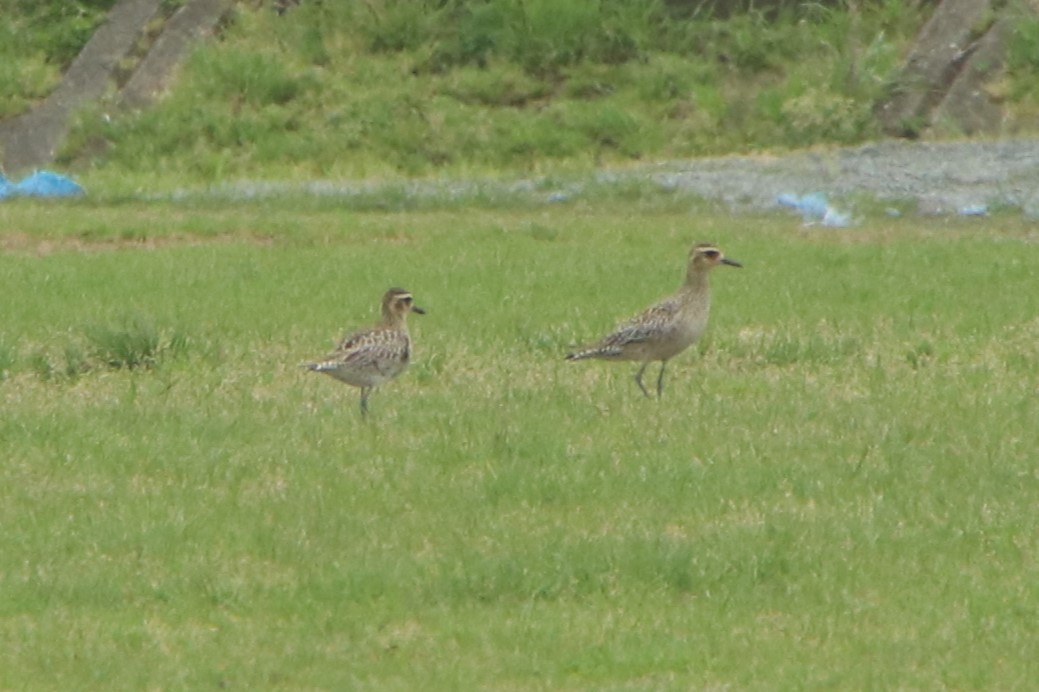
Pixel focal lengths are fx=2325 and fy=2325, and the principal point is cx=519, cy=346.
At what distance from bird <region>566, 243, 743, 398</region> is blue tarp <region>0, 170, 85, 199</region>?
47.1 ft

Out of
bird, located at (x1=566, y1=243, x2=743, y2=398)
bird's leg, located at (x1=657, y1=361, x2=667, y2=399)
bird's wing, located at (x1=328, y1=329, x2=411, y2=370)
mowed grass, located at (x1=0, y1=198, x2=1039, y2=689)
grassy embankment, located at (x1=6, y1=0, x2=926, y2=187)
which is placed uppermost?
grassy embankment, located at (x1=6, y1=0, x2=926, y2=187)

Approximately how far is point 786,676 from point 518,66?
953 inches

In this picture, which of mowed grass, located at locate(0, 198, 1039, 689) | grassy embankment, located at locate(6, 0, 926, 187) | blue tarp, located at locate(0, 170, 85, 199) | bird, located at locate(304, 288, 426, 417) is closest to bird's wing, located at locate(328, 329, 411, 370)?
bird, located at locate(304, 288, 426, 417)

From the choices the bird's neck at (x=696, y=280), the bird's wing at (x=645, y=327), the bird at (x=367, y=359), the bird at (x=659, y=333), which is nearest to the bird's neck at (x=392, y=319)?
the bird at (x=367, y=359)

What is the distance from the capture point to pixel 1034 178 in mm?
26469

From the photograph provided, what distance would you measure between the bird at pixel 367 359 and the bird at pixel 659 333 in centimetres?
132

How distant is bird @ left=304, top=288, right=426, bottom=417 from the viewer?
13156 millimetres

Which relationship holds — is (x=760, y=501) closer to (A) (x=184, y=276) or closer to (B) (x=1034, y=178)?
(A) (x=184, y=276)

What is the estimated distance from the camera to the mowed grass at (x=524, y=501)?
8.74 m

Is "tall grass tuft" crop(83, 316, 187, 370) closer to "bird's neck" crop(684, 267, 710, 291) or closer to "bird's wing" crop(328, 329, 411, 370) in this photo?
"bird's wing" crop(328, 329, 411, 370)

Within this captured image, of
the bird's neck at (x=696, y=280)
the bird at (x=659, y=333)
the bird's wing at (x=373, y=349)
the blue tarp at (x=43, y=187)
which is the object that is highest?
the blue tarp at (x=43, y=187)

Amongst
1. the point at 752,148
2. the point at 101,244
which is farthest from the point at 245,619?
the point at 752,148

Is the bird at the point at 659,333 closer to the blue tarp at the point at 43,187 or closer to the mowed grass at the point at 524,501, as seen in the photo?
the mowed grass at the point at 524,501

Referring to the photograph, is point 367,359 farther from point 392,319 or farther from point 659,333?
point 659,333
